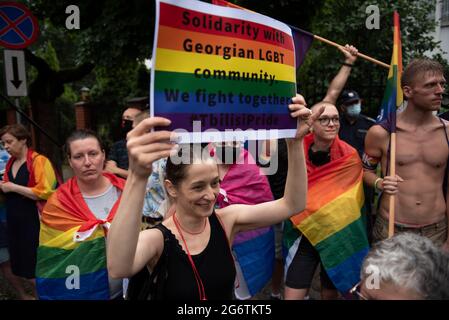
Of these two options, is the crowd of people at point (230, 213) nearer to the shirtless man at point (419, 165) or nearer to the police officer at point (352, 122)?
the shirtless man at point (419, 165)

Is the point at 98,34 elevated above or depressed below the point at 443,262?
above

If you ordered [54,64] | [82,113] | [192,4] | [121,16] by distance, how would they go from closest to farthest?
1. [192,4]
2. [121,16]
3. [82,113]
4. [54,64]

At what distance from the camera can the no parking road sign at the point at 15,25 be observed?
4676 mm

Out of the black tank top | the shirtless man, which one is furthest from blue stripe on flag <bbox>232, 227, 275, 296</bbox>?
the black tank top

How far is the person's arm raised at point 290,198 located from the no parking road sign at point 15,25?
385 centimetres

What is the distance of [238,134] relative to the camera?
1.60 m

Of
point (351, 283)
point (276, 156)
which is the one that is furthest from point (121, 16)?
point (351, 283)

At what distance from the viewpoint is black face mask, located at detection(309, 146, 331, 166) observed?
126 inches

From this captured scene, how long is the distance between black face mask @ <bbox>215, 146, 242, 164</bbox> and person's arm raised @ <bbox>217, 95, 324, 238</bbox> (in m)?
0.82

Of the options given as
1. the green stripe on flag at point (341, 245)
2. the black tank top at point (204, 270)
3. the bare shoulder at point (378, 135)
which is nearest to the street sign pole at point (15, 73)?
the green stripe on flag at point (341, 245)

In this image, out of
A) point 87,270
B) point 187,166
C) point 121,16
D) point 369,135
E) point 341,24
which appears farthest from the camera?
point 341,24

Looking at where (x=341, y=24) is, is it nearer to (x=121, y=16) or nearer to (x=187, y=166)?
(x=121, y=16)

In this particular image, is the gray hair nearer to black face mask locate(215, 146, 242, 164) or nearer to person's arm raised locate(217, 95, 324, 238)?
person's arm raised locate(217, 95, 324, 238)
